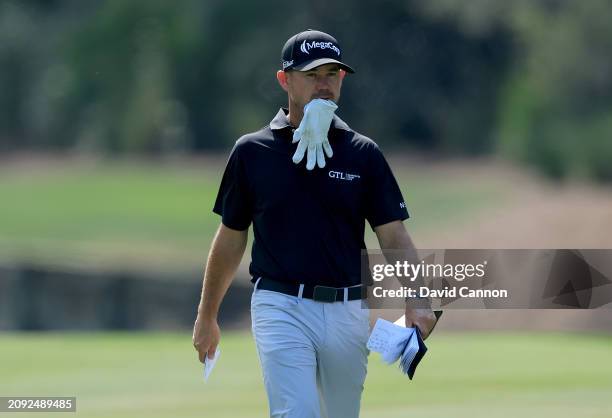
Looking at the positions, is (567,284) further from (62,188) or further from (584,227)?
(62,188)

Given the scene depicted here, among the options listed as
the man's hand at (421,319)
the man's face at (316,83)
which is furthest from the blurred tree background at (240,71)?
the man's hand at (421,319)

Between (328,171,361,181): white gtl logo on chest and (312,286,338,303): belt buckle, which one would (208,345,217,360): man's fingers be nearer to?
(312,286,338,303): belt buckle

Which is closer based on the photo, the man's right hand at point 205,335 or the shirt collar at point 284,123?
the shirt collar at point 284,123

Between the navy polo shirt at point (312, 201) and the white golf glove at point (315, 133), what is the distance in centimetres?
7

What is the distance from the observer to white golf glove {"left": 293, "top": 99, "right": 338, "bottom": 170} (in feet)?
23.3

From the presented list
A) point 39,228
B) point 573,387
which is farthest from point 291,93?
point 39,228

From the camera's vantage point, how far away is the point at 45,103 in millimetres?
63906

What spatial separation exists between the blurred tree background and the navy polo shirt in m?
36.7

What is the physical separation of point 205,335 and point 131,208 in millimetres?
41225

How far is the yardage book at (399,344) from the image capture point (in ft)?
23.0

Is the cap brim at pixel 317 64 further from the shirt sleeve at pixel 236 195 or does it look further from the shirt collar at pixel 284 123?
the shirt sleeve at pixel 236 195

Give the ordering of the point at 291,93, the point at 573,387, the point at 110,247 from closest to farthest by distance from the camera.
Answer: the point at 291,93 < the point at 573,387 < the point at 110,247

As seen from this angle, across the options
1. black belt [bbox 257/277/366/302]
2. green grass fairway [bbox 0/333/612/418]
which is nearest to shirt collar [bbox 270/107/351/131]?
black belt [bbox 257/277/366/302]

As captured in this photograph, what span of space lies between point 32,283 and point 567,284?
21.6m
